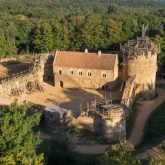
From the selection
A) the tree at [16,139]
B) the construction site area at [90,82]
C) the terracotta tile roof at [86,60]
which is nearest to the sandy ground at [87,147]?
the construction site area at [90,82]

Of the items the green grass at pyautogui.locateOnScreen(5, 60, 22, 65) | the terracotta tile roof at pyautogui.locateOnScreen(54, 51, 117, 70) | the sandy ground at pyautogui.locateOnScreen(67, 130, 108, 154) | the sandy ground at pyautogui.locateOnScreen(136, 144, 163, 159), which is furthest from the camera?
the green grass at pyautogui.locateOnScreen(5, 60, 22, 65)

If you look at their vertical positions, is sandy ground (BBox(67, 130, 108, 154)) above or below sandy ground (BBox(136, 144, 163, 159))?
below

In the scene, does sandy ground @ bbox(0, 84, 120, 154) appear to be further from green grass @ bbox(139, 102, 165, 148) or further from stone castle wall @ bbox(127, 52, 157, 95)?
green grass @ bbox(139, 102, 165, 148)

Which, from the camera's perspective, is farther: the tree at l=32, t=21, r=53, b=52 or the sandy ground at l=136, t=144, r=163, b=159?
the tree at l=32, t=21, r=53, b=52

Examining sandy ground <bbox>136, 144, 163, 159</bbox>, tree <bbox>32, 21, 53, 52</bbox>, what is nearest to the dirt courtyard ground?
sandy ground <bbox>136, 144, 163, 159</bbox>

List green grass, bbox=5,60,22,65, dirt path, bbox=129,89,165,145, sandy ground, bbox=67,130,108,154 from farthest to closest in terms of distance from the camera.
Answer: green grass, bbox=5,60,22,65 → dirt path, bbox=129,89,165,145 → sandy ground, bbox=67,130,108,154

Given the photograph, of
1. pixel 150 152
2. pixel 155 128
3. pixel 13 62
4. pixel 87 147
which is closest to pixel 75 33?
pixel 13 62

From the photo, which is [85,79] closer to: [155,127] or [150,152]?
[155,127]
